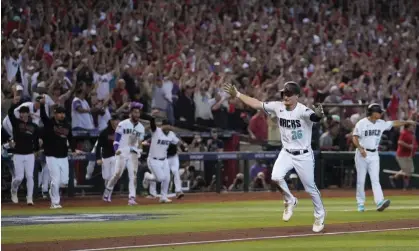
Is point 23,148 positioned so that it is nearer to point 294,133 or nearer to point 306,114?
point 294,133

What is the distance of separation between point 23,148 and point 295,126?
9.41 metres

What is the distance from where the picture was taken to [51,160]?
20750 mm

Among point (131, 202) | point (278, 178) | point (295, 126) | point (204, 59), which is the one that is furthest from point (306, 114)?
point (204, 59)

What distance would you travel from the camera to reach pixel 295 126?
13.7 metres

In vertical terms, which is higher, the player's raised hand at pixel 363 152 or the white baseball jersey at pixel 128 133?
the white baseball jersey at pixel 128 133

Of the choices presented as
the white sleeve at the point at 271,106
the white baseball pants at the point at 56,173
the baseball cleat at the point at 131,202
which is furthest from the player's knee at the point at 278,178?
the baseball cleat at the point at 131,202

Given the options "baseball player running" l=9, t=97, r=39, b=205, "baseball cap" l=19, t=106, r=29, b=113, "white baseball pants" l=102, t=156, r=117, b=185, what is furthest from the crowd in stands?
"white baseball pants" l=102, t=156, r=117, b=185

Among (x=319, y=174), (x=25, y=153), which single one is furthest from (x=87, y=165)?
(x=319, y=174)

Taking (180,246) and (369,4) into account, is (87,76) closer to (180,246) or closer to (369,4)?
(180,246)

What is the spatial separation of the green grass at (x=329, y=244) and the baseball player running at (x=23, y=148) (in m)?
10.4

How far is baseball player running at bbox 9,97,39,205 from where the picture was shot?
70.5 ft

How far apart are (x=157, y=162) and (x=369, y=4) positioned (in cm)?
1717

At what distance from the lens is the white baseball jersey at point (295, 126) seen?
13.7m

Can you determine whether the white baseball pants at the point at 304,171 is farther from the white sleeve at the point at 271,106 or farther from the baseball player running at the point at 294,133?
the white sleeve at the point at 271,106
